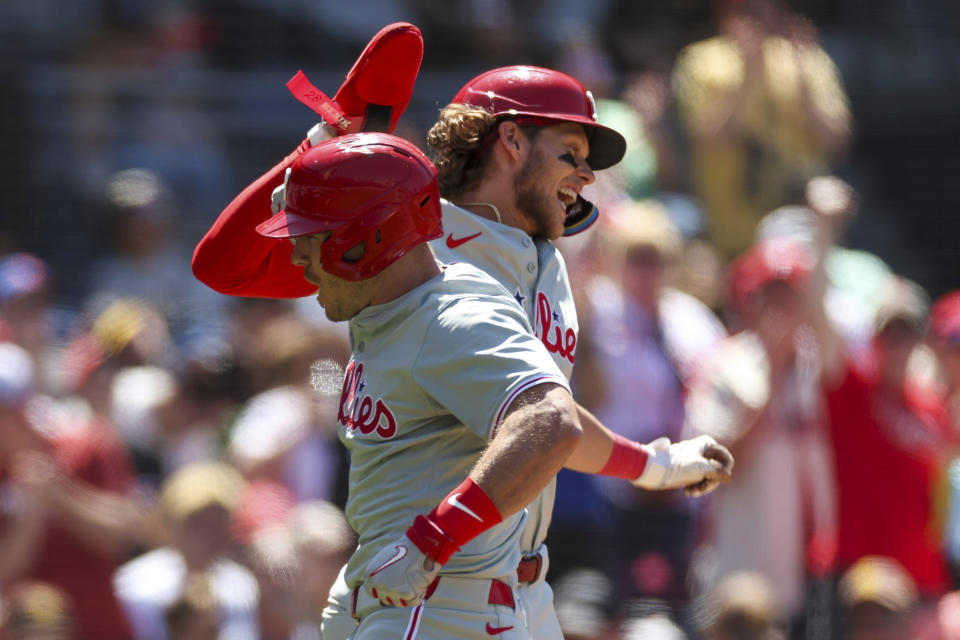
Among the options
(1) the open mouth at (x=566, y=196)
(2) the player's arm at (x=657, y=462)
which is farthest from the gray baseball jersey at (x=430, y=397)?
(1) the open mouth at (x=566, y=196)

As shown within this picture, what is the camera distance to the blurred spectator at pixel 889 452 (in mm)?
5152

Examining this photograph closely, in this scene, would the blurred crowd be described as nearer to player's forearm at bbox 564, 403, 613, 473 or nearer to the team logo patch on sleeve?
player's forearm at bbox 564, 403, 613, 473

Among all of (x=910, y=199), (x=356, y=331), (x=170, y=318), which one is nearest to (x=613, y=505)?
(x=170, y=318)

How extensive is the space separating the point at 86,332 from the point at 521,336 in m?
3.94

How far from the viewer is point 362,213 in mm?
2590

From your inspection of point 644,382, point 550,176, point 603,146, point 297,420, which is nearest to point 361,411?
point 550,176

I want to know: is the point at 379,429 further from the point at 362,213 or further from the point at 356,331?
the point at 362,213

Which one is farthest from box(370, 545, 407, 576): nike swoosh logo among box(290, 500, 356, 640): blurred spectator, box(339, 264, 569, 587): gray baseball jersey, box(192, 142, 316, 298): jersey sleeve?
box(290, 500, 356, 640): blurred spectator

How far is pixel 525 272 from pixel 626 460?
46cm

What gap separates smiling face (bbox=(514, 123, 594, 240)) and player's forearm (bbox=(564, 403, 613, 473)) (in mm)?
462

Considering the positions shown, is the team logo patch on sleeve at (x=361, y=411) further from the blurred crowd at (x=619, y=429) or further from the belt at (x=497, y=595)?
the blurred crowd at (x=619, y=429)

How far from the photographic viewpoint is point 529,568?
2934mm

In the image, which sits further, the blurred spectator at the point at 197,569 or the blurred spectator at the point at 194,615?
the blurred spectator at the point at 197,569

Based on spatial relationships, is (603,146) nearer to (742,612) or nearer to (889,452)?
(742,612)
